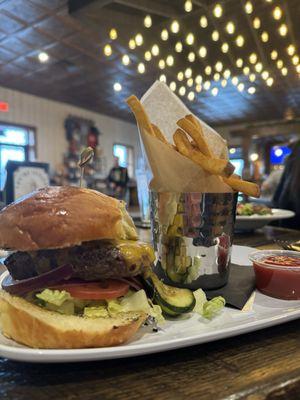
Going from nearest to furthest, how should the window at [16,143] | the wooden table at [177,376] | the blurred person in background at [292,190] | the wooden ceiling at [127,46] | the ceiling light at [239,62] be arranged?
1. the wooden table at [177,376]
2. the blurred person in background at [292,190]
3. the wooden ceiling at [127,46]
4. the ceiling light at [239,62]
5. the window at [16,143]

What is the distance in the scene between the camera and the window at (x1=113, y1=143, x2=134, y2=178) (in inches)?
484

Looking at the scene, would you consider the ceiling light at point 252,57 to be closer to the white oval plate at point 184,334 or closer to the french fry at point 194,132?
the french fry at point 194,132

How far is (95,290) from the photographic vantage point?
2.48 ft

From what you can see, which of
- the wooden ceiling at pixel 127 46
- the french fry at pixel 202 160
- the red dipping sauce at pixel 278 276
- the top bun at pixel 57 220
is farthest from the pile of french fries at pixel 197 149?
the wooden ceiling at pixel 127 46

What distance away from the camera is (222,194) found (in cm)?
101

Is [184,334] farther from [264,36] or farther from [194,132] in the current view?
[264,36]

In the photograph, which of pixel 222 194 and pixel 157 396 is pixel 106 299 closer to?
pixel 157 396

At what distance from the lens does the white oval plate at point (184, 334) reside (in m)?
0.59

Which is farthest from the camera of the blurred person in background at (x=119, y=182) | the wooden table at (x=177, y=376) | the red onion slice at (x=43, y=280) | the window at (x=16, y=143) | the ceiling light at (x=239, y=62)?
the window at (x=16, y=143)

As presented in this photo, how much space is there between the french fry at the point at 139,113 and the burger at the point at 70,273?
0.30 meters

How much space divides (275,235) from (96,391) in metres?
1.85

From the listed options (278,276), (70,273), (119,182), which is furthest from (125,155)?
(70,273)

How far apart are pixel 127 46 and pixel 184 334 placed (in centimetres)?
568

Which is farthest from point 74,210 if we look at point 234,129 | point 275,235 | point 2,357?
point 234,129
